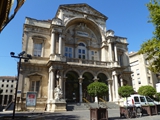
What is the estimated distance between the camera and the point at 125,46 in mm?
28516

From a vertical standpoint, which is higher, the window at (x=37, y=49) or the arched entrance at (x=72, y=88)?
the window at (x=37, y=49)

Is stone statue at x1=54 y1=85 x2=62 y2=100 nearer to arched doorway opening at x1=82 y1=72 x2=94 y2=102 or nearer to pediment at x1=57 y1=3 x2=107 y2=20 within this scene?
arched doorway opening at x1=82 y1=72 x2=94 y2=102

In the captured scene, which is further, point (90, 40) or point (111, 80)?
point (90, 40)

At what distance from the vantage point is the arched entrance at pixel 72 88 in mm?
22219

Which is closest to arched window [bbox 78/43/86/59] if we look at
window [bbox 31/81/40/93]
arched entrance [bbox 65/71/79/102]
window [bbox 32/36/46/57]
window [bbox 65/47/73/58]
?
window [bbox 65/47/73/58]

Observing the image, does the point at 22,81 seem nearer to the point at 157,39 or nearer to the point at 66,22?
the point at 66,22

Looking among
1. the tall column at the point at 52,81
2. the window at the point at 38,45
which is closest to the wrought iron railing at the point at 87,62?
the tall column at the point at 52,81

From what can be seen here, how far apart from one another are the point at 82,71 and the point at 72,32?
818 centimetres

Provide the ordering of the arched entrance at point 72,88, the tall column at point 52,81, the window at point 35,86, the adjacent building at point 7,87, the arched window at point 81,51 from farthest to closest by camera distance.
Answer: the adjacent building at point 7,87 < the arched window at point 81,51 < the arched entrance at point 72,88 < the window at point 35,86 < the tall column at point 52,81

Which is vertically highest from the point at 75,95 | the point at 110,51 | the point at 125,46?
the point at 125,46

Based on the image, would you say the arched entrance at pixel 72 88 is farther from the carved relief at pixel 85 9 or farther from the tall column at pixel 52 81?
the carved relief at pixel 85 9

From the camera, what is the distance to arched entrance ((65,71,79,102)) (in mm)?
22219

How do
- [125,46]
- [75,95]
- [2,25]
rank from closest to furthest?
[2,25] < [75,95] < [125,46]

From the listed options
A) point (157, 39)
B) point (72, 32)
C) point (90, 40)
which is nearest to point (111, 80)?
point (90, 40)
